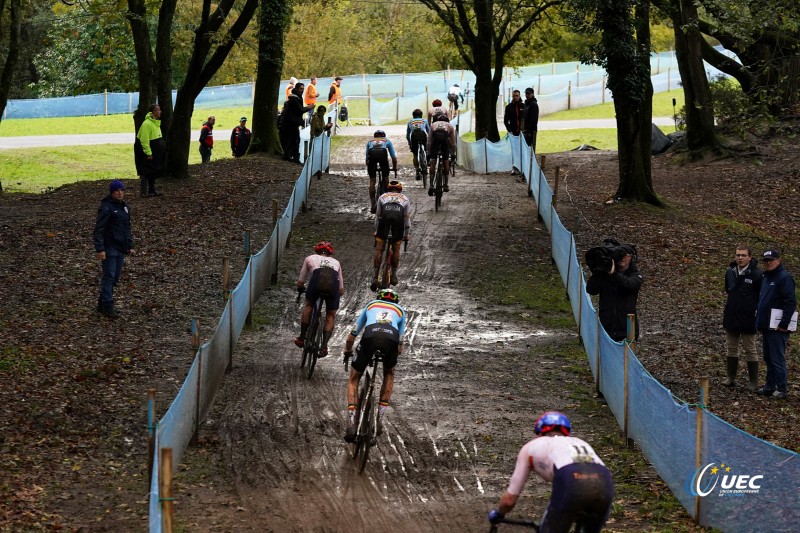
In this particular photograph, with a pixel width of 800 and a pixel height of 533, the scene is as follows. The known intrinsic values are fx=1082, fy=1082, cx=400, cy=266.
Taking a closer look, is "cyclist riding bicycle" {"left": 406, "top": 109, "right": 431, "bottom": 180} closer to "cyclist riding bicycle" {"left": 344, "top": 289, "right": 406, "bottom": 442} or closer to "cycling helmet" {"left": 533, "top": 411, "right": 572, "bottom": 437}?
"cyclist riding bicycle" {"left": 344, "top": 289, "right": 406, "bottom": 442}

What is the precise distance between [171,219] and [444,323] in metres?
7.92

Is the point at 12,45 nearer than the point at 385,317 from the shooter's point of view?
No

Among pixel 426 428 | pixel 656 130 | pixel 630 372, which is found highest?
pixel 656 130

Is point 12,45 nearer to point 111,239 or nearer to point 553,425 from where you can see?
point 111,239

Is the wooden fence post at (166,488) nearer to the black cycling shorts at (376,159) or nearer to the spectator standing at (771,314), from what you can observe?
the spectator standing at (771,314)

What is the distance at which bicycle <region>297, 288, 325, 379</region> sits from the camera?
47.6 ft

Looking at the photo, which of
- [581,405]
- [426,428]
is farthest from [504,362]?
[426,428]

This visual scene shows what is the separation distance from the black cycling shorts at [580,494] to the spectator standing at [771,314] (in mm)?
7619

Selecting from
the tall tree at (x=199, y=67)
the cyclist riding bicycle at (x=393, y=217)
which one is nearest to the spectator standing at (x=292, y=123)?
the tall tree at (x=199, y=67)

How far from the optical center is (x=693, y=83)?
31.6 metres

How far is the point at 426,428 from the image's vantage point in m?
12.6

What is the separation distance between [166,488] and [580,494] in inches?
104

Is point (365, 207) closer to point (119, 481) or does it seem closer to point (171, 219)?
point (171, 219)

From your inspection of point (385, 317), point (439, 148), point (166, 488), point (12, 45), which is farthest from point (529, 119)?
point (166, 488)
